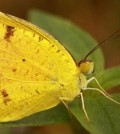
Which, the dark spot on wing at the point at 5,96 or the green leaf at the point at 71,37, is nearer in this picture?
the dark spot on wing at the point at 5,96

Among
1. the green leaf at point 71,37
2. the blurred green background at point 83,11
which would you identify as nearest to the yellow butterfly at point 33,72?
the green leaf at point 71,37

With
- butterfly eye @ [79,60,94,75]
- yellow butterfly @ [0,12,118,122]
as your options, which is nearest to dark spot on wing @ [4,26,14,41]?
yellow butterfly @ [0,12,118,122]

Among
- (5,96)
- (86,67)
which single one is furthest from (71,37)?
(5,96)

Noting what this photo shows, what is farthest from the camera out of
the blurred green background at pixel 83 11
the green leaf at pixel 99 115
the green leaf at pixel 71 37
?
the blurred green background at pixel 83 11

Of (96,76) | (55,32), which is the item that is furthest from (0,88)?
(55,32)

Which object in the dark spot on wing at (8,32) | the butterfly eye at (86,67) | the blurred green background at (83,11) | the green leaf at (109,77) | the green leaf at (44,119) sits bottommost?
the green leaf at (44,119)

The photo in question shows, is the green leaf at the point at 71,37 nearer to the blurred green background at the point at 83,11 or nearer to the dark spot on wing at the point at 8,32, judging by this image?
the dark spot on wing at the point at 8,32
